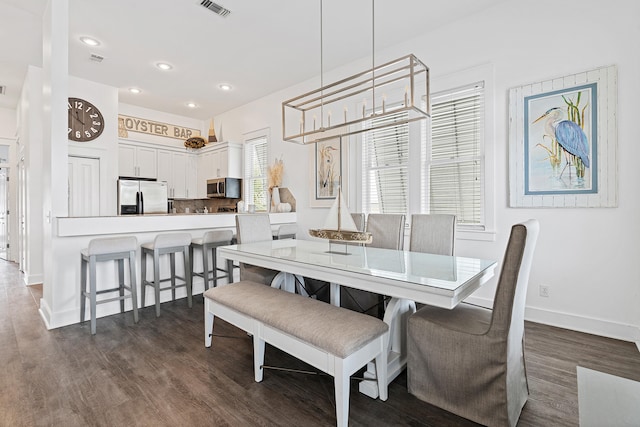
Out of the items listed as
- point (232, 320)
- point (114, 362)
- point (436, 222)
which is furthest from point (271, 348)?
point (436, 222)

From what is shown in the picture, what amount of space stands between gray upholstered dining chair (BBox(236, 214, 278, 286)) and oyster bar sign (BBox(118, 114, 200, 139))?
4.45 m

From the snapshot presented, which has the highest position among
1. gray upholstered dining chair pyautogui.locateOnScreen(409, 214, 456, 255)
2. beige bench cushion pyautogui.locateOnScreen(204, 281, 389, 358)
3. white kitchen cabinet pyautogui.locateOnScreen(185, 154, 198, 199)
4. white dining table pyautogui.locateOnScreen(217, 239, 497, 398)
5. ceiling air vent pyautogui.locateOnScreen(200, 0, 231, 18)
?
ceiling air vent pyautogui.locateOnScreen(200, 0, 231, 18)

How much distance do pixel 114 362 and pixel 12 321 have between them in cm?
177

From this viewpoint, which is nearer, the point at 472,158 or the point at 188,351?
the point at 188,351

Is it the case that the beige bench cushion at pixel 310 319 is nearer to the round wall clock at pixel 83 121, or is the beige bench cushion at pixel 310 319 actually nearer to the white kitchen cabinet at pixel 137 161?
the round wall clock at pixel 83 121

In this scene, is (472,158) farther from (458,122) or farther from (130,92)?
(130,92)

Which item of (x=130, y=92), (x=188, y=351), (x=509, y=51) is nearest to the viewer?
(x=188, y=351)

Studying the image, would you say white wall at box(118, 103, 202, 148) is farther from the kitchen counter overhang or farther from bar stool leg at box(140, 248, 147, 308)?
bar stool leg at box(140, 248, 147, 308)

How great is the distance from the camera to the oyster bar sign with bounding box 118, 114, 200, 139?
19.4 ft

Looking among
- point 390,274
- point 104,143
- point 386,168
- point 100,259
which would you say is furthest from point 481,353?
point 104,143

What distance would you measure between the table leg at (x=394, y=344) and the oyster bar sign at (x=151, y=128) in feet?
20.3

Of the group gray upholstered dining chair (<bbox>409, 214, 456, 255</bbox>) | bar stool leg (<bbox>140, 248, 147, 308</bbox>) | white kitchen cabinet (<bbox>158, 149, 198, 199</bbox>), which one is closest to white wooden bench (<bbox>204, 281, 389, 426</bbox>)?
gray upholstered dining chair (<bbox>409, 214, 456, 255</bbox>)

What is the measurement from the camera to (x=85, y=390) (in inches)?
74.6

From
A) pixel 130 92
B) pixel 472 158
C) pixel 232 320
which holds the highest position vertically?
pixel 130 92
